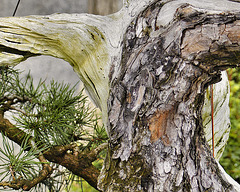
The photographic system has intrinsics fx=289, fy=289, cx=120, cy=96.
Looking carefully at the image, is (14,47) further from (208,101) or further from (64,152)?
(208,101)

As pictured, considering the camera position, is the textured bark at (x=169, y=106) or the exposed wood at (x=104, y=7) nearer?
the textured bark at (x=169, y=106)

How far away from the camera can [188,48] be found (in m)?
0.39

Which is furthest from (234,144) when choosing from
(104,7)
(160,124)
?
(160,124)

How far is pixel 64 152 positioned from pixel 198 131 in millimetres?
263

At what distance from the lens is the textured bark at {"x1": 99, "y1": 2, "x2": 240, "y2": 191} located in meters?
0.38

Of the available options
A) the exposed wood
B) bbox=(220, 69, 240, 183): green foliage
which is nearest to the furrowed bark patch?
the exposed wood

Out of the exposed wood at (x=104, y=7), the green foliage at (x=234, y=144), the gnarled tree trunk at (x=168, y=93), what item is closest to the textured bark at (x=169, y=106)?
the gnarled tree trunk at (x=168, y=93)

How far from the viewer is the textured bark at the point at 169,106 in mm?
382

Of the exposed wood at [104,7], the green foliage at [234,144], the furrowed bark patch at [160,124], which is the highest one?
the exposed wood at [104,7]

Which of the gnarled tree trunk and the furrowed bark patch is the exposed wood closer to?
the gnarled tree trunk

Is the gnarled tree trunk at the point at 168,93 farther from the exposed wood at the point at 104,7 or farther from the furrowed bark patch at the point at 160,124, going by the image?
the exposed wood at the point at 104,7

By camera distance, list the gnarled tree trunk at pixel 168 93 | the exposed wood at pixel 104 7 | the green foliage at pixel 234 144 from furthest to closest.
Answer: the green foliage at pixel 234 144 < the exposed wood at pixel 104 7 < the gnarled tree trunk at pixel 168 93

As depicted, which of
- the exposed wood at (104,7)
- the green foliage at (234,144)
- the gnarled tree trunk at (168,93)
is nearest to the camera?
the gnarled tree trunk at (168,93)

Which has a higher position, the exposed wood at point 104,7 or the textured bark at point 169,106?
the exposed wood at point 104,7
